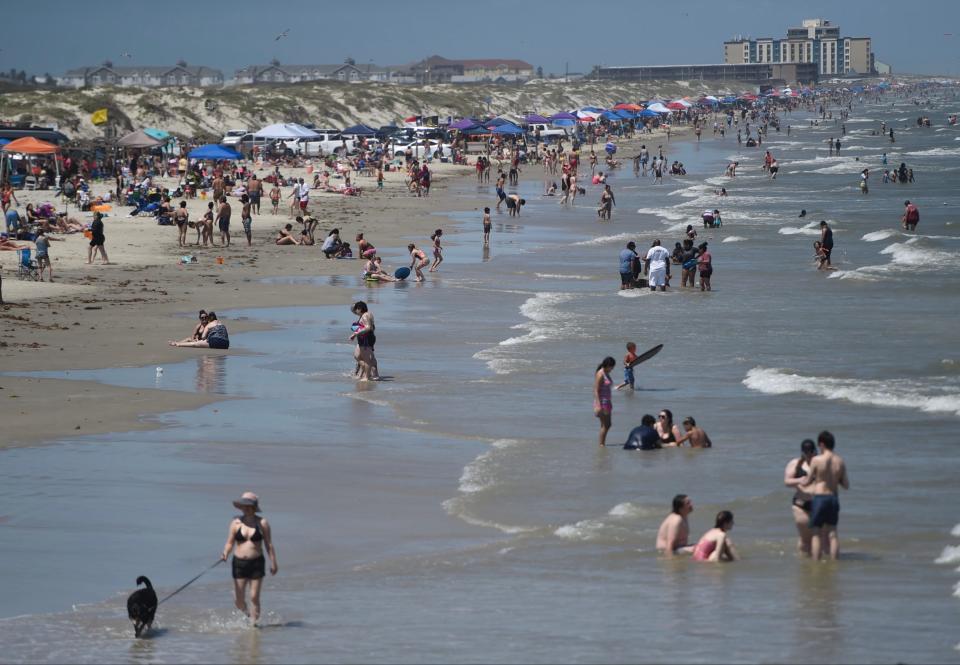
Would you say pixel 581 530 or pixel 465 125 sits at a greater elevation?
pixel 465 125

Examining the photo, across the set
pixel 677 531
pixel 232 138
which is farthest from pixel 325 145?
pixel 677 531

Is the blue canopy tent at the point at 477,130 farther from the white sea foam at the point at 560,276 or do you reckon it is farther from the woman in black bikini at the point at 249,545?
the woman in black bikini at the point at 249,545

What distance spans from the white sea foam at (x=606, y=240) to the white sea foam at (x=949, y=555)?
1052 inches

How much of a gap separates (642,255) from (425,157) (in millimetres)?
37929

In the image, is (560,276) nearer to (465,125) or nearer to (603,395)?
(603,395)

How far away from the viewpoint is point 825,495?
39.3 feet

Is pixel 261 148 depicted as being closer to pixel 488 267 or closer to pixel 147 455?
pixel 488 267

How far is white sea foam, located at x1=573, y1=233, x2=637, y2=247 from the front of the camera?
39041 millimetres

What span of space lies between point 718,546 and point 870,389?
8.28 m

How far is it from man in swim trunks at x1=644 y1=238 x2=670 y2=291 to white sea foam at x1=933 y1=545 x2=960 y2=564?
17112 mm

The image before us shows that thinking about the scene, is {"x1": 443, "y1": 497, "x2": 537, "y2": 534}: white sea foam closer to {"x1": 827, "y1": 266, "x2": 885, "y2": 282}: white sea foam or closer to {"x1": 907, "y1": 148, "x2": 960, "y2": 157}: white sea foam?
{"x1": 827, "y1": 266, "x2": 885, "y2": 282}: white sea foam

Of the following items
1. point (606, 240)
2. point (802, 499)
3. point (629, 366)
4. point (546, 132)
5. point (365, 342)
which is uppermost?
point (546, 132)

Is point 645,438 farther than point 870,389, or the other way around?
point 870,389

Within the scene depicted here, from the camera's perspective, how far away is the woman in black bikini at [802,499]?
12.1 meters
